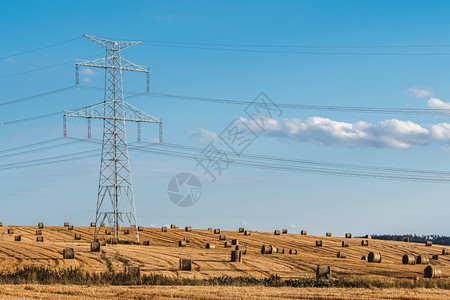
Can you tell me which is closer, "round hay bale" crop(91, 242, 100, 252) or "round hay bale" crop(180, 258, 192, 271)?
"round hay bale" crop(180, 258, 192, 271)

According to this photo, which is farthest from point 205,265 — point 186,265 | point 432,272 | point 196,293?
point 196,293

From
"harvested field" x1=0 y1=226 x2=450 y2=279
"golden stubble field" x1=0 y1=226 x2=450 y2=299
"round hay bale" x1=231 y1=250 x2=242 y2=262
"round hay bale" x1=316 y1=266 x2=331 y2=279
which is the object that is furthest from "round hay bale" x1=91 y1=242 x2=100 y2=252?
"round hay bale" x1=316 y1=266 x2=331 y2=279

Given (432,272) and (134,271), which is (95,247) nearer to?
(134,271)

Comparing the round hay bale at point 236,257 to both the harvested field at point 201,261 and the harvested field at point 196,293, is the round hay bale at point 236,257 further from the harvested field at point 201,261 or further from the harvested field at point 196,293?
the harvested field at point 196,293

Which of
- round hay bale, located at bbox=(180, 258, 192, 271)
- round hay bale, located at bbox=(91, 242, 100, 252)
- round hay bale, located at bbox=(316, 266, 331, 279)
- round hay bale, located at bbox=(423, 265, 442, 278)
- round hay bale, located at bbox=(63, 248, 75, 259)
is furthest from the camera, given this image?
round hay bale, located at bbox=(91, 242, 100, 252)

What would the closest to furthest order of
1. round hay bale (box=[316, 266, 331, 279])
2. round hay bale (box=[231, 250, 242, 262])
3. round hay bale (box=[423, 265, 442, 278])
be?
round hay bale (box=[316, 266, 331, 279]), round hay bale (box=[423, 265, 442, 278]), round hay bale (box=[231, 250, 242, 262])

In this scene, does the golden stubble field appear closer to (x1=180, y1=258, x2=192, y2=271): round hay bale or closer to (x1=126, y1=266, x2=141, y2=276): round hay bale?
(x1=180, y1=258, x2=192, y2=271): round hay bale

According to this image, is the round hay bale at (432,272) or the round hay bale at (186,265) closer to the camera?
the round hay bale at (186,265)

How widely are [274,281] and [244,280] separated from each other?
5.45ft

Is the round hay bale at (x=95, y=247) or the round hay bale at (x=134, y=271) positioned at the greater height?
the round hay bale at (x=95, y=247)

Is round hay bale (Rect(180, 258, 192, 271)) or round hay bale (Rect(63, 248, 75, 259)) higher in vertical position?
round hay bale (Rect(63, 248, 75, 259))

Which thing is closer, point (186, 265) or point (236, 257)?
point (186, 265)

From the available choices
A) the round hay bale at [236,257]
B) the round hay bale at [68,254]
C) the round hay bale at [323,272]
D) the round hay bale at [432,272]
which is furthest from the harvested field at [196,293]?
the round hay bale at [236,257]

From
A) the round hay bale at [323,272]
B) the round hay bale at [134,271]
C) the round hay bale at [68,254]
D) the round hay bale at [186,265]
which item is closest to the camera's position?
the round hay bale at [134,271]
